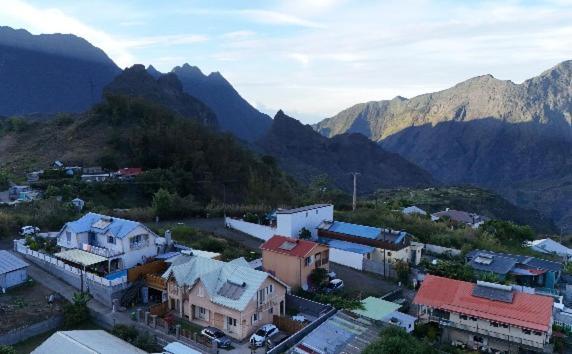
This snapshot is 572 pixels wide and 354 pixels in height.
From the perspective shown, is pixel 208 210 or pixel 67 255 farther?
pixel 208 210

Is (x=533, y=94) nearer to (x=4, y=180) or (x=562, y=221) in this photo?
(x=562, y=221)

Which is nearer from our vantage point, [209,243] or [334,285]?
[334,285]

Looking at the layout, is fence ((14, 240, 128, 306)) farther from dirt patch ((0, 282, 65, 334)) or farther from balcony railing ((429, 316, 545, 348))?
balcony railing ((429, 316, 545, 348))

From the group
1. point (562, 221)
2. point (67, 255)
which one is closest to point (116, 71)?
point (562, 221)

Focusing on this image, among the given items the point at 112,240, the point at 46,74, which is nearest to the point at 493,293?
the point at 112,240

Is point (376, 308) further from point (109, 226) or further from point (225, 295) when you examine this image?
point (109, 226)

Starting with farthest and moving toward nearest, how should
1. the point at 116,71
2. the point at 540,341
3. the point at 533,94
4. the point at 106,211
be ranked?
the point at 533,94 < the point at 116,71 < the point at 106,211 < the point at 540,341
